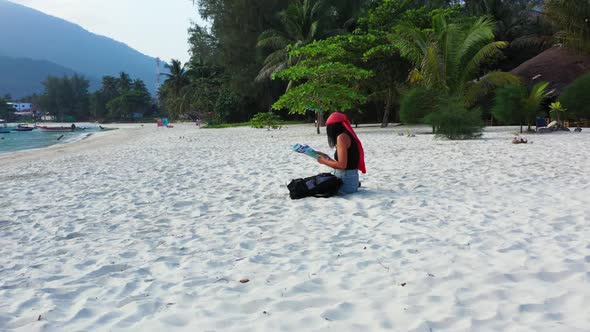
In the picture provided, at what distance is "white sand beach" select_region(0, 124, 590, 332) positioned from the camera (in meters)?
2.27

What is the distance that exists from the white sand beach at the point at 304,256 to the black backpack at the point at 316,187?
0.48 feet

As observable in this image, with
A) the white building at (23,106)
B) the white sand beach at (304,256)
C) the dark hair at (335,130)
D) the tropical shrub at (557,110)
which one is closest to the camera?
the white sand beach at (304,256)

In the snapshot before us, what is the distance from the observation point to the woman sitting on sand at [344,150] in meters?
4.86

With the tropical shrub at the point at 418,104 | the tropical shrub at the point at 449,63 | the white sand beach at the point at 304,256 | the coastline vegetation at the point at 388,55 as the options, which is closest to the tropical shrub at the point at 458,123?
the coastline vegetation at the point at 388,55

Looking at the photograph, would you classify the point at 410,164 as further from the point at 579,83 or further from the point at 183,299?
the point at 579,83

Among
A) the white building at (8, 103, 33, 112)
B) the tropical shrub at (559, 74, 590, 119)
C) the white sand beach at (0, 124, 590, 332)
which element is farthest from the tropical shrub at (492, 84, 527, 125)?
the white building at (8, 103, 33, 112)

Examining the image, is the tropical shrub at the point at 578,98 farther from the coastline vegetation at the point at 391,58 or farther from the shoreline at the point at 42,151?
the shoreline at the point at 42,151

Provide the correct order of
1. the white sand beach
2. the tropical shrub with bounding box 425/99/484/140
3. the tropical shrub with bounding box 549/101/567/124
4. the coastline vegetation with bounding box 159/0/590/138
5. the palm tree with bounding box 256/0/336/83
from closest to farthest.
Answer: the white sand beach
the tropical shrub with bounding box 425/99/484/140
the tropical shrub with bounding box 549/101/567/124
the coastline vegetation with bounding box 159/0/590/138
the palm tree with bounding box 256/0/336/83

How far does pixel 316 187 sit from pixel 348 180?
1.35ft

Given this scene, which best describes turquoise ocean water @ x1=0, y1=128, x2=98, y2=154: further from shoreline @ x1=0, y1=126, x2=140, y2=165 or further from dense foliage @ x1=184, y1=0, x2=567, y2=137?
dense foliage @ x1=184, y1=0, x2=567, y2=137

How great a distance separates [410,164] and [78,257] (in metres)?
5.77

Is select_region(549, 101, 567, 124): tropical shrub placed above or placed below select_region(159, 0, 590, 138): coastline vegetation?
below

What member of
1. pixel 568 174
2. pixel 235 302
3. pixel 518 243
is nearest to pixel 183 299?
pixel 235 302

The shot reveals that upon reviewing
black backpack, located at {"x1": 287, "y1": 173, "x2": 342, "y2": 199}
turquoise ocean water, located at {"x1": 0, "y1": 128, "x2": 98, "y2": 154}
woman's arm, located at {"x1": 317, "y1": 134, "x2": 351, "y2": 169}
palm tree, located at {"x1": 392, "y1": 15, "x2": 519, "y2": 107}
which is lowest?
turquoise ocean water, located at {"x1": 0, "y1": 128, "x2": 98, "y2": 154}
